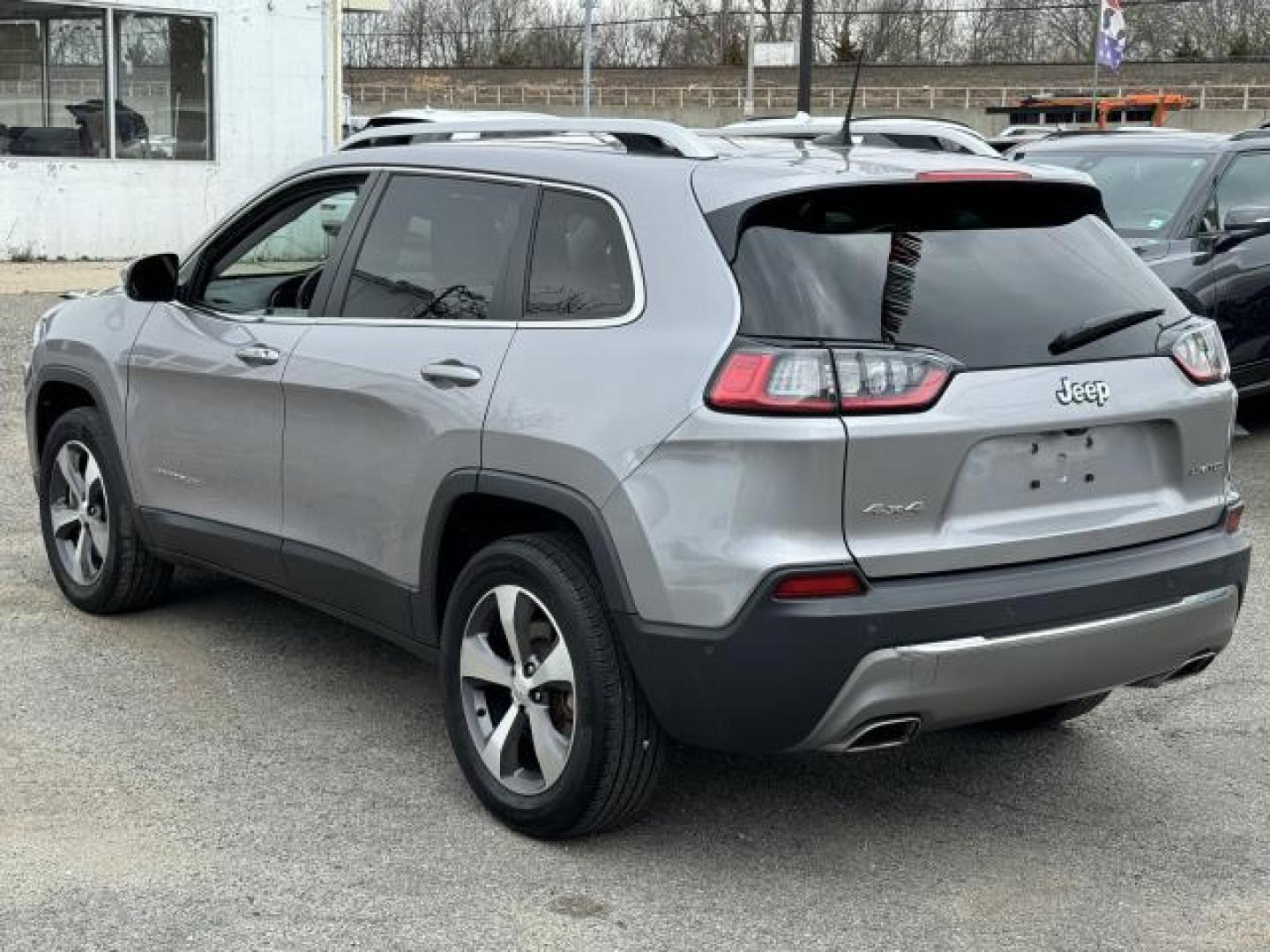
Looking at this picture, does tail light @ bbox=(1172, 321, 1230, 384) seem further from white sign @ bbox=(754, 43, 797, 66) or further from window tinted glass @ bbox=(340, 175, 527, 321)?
white sign @ bbox=(754, 43, 797, 66)

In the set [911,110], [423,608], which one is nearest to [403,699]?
[423,608]

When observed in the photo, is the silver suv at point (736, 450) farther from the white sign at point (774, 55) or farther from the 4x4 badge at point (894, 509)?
Result: the white sign at point (774, 55)

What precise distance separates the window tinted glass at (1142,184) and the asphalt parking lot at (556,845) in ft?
14.8

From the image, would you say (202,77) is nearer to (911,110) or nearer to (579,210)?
(579,210)

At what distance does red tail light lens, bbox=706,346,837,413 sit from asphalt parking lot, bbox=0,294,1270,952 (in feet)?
3.88

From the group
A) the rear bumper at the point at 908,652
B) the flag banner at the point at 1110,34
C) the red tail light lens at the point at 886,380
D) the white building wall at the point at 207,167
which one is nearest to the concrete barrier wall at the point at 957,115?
the flag banner at the point at 1110,34

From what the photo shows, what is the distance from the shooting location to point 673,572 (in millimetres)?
3648

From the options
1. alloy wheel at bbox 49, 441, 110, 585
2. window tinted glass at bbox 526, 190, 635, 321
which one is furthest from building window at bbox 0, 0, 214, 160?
window tinted glass at bbox 526, 190, 635, 321

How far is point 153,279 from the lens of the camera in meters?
5.48

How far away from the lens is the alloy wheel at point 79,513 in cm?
597

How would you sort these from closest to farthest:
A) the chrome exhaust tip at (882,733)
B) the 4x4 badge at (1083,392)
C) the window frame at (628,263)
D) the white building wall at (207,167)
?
the chrome exhaust tip at (882,733) < the 4x4 badge at (1083,392) < the window frame at (628,263) < the white building wall at (207,167)

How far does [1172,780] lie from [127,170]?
644 inches

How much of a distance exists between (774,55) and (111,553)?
65277mm

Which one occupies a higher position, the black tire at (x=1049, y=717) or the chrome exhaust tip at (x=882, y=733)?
the chrome exhaust tip at (x=882, y=733)
